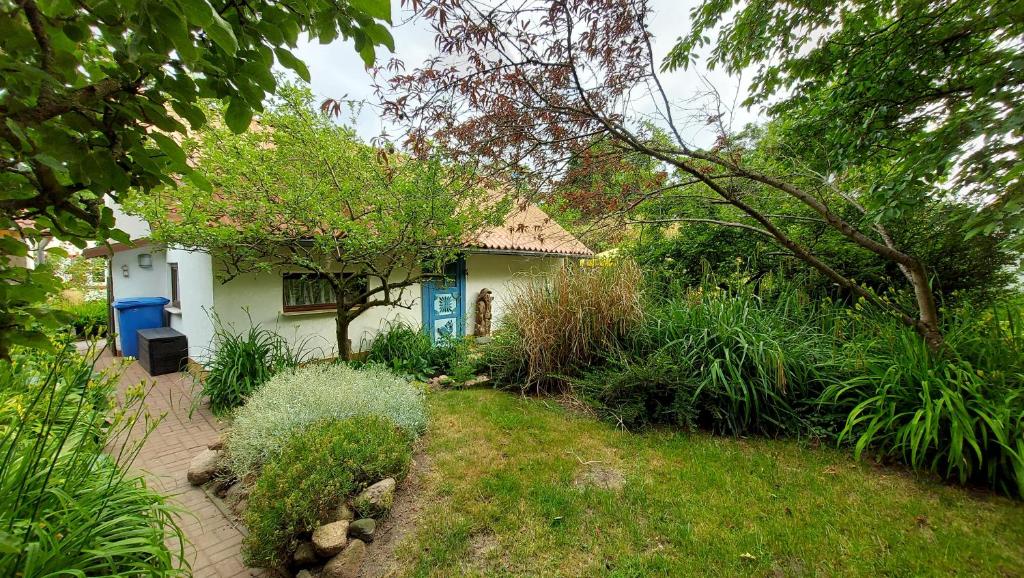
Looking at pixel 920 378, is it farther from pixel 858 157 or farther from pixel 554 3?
pixel 554 3

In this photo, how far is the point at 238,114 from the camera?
1.06m

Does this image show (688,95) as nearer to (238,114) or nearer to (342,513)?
(238,114)

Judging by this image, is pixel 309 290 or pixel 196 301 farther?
pixel 309 290

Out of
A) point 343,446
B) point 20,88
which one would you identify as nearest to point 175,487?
point 343,446

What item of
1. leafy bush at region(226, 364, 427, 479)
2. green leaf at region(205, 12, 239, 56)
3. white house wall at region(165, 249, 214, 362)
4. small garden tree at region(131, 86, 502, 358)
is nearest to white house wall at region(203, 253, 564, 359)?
white house wall at region(165, 249, 214, 362)

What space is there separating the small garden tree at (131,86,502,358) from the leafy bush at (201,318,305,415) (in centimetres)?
125

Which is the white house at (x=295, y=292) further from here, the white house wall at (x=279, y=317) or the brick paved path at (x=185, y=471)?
the brick paved path at (x=185, y=471)

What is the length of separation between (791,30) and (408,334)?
6578mm

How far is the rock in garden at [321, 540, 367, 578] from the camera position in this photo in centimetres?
213

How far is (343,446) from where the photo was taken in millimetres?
2727

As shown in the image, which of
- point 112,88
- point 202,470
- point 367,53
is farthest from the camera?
point 202,470

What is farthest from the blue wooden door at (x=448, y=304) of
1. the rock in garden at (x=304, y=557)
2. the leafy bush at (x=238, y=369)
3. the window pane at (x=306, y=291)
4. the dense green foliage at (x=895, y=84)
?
the dense green foliage at (x=895, y=84)

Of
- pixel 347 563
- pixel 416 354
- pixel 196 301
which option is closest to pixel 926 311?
pixel 347 563

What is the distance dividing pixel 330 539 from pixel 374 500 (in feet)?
1.20
